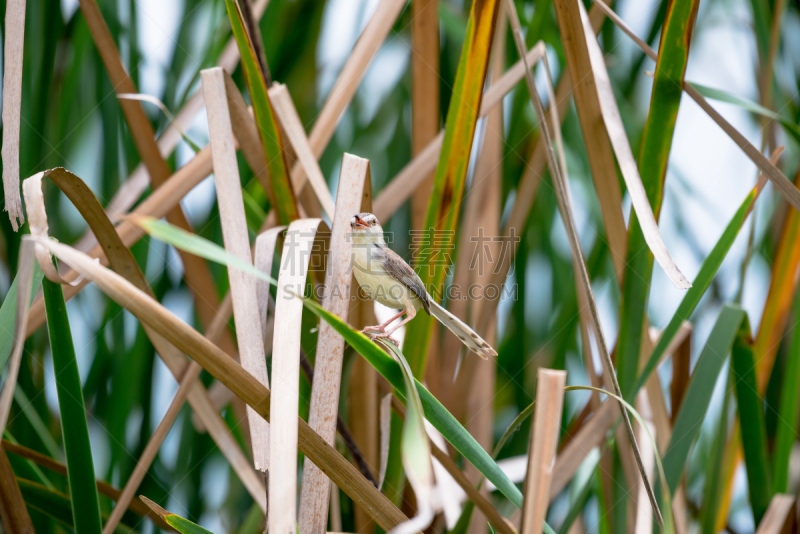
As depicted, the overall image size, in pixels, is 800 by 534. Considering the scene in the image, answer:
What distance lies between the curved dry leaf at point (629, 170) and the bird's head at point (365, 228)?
0.59 meters

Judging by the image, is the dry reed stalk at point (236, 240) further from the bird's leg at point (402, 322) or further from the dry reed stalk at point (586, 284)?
the dry reed stalk at point (586, 284)

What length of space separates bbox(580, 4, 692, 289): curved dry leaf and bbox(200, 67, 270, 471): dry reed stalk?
2.47ft

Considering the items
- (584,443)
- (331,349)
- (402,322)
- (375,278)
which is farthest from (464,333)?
(584,443)

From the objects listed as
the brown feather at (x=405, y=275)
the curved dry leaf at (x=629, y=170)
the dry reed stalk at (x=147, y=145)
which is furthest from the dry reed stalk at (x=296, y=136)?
the curved dry leaf at (x=629, y=170)

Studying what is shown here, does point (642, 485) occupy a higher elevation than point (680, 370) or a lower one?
lower

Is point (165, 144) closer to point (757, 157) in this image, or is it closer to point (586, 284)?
point (586, 284)

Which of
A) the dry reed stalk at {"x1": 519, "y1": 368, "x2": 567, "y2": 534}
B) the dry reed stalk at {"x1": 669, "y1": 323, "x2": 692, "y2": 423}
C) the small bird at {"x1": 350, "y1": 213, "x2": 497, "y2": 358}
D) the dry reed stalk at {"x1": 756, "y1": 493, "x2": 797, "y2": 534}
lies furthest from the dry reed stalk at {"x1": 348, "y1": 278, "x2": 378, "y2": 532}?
the dry reed stalk at {"x1": 669, "y1": 323, "x2": 692, "y2": 423}

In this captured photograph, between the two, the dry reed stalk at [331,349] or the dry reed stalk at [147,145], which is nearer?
the dry reed stalk at [331,349]

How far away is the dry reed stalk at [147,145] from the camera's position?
138cm

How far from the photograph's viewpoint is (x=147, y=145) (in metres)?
1.46

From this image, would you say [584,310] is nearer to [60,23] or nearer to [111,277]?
[111,277]

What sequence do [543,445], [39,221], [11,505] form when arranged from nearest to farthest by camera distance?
[543,445] < [39,221] < [11,505]

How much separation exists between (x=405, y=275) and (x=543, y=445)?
2.36ft

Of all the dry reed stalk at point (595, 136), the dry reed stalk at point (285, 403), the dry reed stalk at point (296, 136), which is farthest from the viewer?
the dry reed stalk at point (296, 136)
